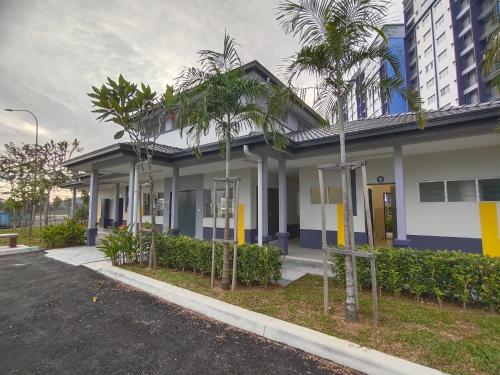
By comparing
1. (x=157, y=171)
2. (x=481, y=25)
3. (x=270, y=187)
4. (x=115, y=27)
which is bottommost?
(x=270, y=187)

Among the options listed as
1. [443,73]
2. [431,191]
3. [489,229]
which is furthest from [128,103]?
[443,73]

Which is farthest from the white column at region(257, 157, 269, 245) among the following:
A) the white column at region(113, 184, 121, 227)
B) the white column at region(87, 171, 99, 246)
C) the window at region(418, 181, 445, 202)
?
the white column at region(113, 184, 121, 227)

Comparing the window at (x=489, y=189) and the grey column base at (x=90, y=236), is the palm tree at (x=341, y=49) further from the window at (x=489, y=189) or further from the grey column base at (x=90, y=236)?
the grey column base at (x=90, y=236)

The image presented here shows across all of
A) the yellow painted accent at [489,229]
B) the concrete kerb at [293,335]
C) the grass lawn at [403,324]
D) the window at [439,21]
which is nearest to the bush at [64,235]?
the concrete kerb at [293,335]

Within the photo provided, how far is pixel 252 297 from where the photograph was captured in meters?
4.67

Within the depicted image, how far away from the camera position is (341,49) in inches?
157

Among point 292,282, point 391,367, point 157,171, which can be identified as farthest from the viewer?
point 157,171

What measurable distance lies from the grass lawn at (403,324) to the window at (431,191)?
4.65m

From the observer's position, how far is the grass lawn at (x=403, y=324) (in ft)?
9.13

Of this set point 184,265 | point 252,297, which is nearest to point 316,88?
point 252,297

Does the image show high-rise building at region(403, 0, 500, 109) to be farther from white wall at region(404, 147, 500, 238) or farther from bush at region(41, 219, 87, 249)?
bush at region(41, 219, 87, 249)

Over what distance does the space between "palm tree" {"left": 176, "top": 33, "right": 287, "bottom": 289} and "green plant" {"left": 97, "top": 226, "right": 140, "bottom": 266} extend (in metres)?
3.58

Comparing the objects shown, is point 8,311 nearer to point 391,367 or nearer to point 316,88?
point 391,367

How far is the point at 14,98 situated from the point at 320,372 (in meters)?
18.4
